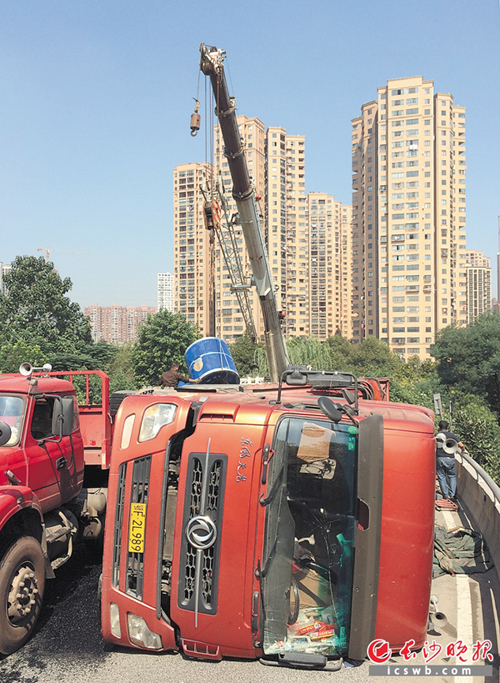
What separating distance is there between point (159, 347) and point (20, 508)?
38.9 metres

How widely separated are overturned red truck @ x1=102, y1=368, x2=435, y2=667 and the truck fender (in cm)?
112

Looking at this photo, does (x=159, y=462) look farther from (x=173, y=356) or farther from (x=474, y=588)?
(x=173, y=356)

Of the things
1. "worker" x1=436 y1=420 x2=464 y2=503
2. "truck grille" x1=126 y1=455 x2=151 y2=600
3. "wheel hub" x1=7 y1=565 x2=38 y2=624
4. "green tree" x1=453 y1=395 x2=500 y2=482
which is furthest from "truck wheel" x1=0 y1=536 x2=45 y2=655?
"green tree" x1=453 y1=395 x2=500 y2=482

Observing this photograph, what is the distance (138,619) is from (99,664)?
89cm

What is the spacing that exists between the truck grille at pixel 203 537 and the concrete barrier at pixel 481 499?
4.24m

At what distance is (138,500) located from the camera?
13.4 feet

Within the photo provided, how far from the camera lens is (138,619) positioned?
13.1 ft

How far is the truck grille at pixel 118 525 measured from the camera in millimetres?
4051

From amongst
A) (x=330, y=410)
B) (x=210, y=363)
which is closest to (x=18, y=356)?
(x=210, y=363)

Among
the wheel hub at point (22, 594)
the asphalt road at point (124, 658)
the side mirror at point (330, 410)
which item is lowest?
the asphalt road at point (124, 658)

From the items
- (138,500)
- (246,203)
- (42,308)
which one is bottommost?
(138,500)

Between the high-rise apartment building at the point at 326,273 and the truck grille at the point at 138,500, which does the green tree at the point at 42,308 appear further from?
the high-rise apartment building at the point at 326,273

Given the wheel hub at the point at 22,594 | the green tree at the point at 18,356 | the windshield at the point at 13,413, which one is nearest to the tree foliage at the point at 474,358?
the green tree at the point at 18,356

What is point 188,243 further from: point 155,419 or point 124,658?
point 124,658
